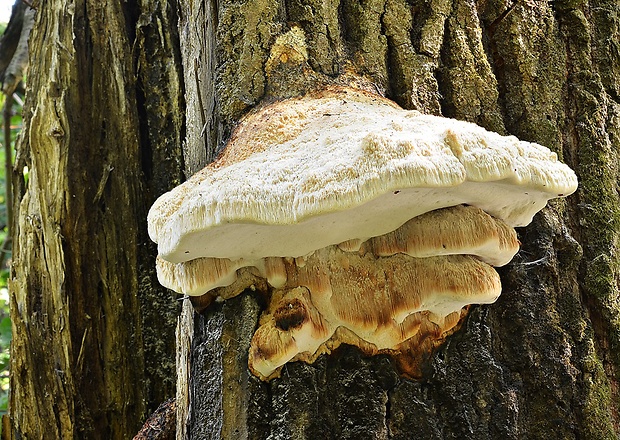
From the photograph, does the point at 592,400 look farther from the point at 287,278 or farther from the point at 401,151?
the point at 401,151

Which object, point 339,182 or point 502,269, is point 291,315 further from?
point 502,269

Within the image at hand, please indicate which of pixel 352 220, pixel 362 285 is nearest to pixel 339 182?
pixel 352 220

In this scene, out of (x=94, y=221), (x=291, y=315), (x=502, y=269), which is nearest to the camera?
(x=291, y=315)

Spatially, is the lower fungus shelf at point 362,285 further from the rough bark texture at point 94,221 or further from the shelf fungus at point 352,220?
the rough bark texture at point 94,221

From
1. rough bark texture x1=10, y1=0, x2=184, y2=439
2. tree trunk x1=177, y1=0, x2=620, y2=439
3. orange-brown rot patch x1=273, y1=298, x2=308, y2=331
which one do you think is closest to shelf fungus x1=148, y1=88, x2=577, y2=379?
orange-brown rot patch x1=273, y1=298, x2=308, y2=331

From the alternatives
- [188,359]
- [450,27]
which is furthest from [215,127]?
[450,27]

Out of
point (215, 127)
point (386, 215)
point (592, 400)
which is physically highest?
point (215, 127)

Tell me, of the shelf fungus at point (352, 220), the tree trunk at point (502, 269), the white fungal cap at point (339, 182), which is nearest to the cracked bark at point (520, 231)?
the tree trunk at point (502, 269)

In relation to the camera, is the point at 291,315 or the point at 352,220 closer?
the point at 352,220
